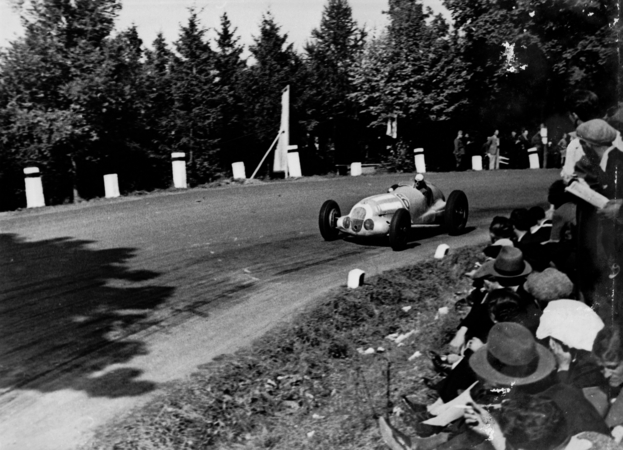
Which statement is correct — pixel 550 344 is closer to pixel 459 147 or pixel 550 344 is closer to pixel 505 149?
pixel 459 147

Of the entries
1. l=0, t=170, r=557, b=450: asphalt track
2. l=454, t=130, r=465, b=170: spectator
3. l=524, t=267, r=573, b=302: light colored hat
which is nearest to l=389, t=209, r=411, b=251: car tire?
l=0, t=170, r=557, b=450: asphalt track

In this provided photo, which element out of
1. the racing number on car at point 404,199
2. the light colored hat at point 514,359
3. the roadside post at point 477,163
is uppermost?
the roadside post at point 477,163

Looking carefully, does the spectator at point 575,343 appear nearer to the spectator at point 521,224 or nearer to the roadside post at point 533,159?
the spectator at point 521,224

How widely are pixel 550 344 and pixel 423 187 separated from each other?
617 cm

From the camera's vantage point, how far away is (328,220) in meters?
9.20

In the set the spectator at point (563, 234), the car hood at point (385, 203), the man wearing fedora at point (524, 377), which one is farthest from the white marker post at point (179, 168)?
the man wearing fedora at point (524, 377)

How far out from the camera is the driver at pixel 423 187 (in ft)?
31.6

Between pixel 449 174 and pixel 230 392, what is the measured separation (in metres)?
11.7

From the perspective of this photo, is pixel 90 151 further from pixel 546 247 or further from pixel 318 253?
pixel 546 247

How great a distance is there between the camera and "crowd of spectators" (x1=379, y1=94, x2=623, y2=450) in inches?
127

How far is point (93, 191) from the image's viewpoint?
56.9 feet

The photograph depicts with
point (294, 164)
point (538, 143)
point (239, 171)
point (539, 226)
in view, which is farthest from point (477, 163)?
point (539, 226)

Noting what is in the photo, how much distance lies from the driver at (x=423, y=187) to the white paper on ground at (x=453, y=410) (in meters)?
6.05

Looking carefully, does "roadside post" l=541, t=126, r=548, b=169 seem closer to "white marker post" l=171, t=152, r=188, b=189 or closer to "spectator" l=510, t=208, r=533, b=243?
"white marker post" l=171, t=152, r=188, b=189
